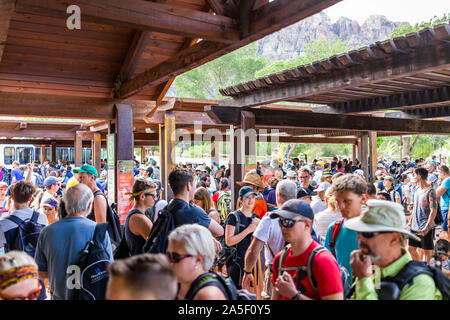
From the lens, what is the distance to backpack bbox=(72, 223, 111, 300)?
2652 mm

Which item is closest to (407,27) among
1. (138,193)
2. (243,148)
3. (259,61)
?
(259,61)

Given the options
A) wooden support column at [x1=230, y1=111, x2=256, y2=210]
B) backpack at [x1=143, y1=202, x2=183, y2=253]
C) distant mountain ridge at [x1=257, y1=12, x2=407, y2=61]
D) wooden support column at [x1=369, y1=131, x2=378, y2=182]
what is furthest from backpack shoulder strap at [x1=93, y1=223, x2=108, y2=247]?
distant mountain ridge at [x1=257, y1=12, x2=407, y2=61]

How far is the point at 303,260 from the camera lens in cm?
221

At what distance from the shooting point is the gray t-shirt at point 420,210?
588 cm

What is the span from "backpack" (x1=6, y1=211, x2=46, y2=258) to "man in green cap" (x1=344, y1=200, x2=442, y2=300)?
2.75 m

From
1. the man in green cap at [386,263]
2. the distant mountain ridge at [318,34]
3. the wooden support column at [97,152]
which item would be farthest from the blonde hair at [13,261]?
the distant mountain ridge at [318,34]

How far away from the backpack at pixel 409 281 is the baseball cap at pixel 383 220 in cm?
18

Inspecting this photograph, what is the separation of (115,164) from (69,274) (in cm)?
511

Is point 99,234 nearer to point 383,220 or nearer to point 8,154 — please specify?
point 383,220

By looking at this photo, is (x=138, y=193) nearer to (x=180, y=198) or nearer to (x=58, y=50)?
(x=180, y=198)

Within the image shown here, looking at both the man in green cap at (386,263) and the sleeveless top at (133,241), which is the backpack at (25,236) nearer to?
the sleeveless top at (133,241)

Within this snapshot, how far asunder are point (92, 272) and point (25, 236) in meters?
1.17

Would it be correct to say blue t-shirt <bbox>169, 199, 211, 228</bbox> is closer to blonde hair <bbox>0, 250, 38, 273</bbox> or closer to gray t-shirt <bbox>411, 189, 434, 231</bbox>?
blonde hair <bbox>0, 250, 38, 273</bbox>

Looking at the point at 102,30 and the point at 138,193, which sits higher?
the point at 102,30
